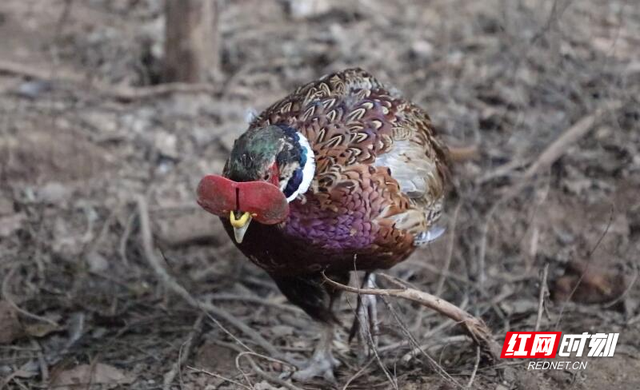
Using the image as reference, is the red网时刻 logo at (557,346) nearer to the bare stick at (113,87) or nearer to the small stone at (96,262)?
the small stone at (96,262)

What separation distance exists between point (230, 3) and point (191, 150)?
2026mm

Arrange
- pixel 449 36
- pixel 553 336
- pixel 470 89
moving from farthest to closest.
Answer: pixel 449 36
pixel 470 89
pixel 553 336

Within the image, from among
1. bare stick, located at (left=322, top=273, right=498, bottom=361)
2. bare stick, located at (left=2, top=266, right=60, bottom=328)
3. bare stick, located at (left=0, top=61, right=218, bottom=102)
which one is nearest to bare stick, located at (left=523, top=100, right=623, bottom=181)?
bare stick, located at (left=322, top=273, right=498, bottom=361)

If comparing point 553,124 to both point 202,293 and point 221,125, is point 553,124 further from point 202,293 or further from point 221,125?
Answer: point 202,293

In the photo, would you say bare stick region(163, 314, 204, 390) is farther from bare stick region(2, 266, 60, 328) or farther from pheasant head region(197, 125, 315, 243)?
pheasant head region(197, 125, 315, 243)

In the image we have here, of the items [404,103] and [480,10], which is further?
[480,10]

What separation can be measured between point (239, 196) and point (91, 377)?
4.00 ft

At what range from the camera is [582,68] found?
6066 millimetres

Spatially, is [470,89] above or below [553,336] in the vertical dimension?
above

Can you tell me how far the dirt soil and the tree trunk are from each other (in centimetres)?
13

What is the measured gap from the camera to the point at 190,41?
5879 mm

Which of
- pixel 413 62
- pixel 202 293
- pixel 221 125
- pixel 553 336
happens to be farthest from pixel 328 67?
pixel 553 336

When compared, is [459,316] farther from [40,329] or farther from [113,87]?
[113,87]

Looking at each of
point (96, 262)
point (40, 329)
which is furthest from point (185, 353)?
point (96, 262)
